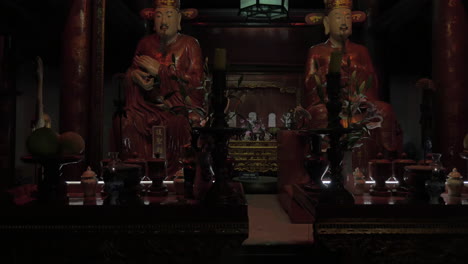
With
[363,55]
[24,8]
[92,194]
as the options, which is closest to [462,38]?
[363,55]

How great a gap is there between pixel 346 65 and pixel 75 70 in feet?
8.55

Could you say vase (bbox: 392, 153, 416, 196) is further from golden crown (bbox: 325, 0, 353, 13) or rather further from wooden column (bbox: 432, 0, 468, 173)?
golden crown (bbox: 325, 0, 353, 13)

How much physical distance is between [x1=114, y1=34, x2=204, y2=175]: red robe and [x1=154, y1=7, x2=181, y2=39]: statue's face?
7.0 inches

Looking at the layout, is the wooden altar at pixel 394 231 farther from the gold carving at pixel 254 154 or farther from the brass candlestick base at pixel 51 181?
the gold carving at pixel 254 154

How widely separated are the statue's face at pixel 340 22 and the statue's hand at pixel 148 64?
1973mm

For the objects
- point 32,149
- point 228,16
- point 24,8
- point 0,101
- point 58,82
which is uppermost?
point 228,16

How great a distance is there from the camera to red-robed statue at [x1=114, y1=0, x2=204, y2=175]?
414cm

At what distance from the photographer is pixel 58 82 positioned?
424 centimetres

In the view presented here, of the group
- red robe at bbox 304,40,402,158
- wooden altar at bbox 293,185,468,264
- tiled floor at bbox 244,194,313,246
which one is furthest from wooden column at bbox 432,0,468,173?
wooden altar at bbox 293,185,468,264

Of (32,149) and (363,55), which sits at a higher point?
(363,55)

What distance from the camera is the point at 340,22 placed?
4.48 meters

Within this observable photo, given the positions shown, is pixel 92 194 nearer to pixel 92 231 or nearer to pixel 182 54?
pixel 92 231

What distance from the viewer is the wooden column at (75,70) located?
12.4ft

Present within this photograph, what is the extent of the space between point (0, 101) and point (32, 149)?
232cm
